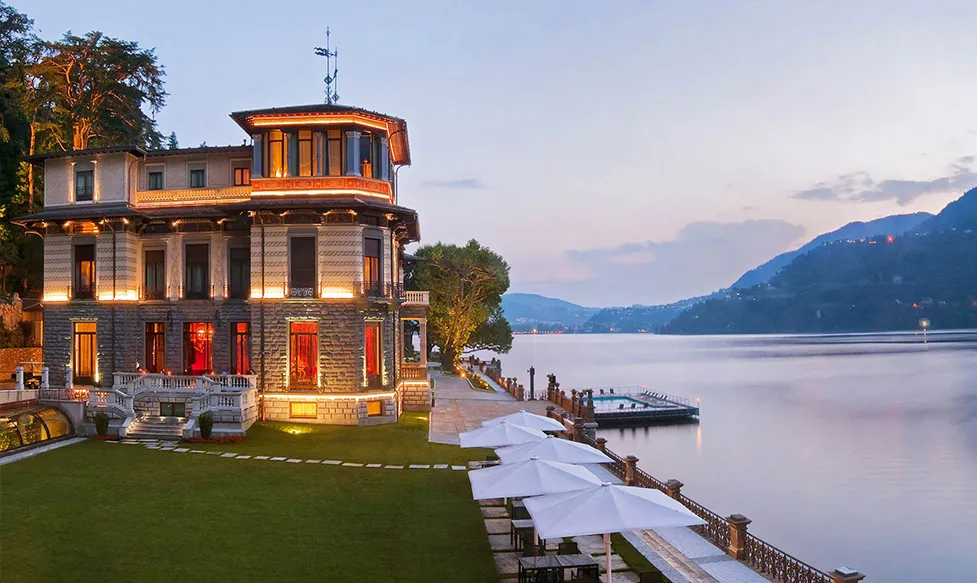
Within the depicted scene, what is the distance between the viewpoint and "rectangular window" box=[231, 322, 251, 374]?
32.5 m

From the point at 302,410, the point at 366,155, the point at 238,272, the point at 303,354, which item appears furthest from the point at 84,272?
the point at 366,155

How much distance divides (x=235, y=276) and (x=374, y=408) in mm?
9304

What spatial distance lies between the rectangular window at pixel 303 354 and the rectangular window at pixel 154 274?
7.89 m

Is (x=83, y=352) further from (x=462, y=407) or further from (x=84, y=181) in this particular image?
(x=462, y=407)

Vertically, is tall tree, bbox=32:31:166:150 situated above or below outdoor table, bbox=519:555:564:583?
above

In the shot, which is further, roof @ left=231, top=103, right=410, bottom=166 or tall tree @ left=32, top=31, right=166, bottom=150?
tall tree @ left=32, top=31, right=166, bottom=150

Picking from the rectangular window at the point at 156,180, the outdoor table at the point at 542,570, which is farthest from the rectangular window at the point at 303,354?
the outdoor table at the point at 542,570

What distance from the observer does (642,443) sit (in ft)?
179

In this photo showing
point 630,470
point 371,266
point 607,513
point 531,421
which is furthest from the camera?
point 371,266

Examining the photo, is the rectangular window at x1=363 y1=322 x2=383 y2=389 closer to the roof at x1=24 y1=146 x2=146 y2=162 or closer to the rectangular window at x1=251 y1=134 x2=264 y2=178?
the rectangular window at x1=251 y1=134 x2=264 y2=178

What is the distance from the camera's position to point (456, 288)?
62.1 m

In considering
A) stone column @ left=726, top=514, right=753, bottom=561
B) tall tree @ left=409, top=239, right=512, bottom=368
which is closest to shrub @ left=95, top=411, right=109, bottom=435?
stone column @ left=726, top=514, right=753, bottom=561

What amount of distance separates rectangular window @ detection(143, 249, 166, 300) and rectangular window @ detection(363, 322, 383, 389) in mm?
10720

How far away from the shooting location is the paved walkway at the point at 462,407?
101 ft
